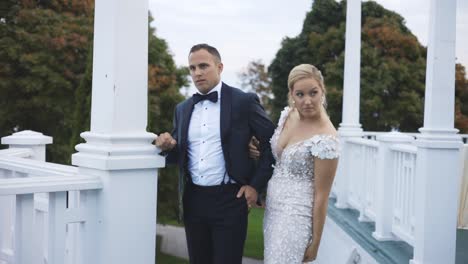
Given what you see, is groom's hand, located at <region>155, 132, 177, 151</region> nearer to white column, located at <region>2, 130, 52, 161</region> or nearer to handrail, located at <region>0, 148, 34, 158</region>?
handrail, located at <region>0, 148, 34, 158</region>

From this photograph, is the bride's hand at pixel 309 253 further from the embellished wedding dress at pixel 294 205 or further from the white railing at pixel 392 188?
the white railing at pixel 392 188

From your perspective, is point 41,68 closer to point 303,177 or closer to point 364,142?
point 364,142

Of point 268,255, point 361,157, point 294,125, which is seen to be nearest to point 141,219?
point 268,255

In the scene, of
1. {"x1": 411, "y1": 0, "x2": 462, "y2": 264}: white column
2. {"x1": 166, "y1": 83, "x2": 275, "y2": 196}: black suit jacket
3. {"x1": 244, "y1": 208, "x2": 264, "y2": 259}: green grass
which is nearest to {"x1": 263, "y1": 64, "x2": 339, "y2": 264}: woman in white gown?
{"x1": 166, "y1": 83, "x2": 275, "y2": 196}: black suit jacket

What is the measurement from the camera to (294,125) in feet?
10.0

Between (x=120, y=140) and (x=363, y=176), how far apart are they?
479cm

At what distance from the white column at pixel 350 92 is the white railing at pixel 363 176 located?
18 centimetres

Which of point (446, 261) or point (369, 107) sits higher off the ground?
point (369, 107)

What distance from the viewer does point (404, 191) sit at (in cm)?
524

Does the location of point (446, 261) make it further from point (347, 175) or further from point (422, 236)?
point (347, 175)

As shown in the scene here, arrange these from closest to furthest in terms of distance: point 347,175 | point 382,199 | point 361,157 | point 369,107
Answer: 1. point 382,199
2. point 361,157
3. point 347,175
4. point 369,107

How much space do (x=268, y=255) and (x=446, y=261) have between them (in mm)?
1891

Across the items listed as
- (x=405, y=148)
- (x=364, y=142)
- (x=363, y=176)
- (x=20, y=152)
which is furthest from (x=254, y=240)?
(x=20, y=152)

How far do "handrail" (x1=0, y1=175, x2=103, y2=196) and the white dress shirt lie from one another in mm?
599
